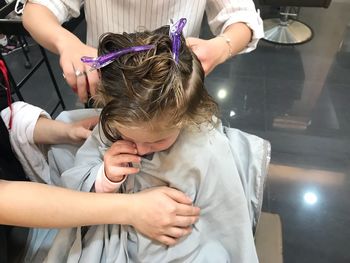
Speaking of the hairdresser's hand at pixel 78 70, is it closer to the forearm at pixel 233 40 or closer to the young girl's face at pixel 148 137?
the young girl's face at pixel 148 137

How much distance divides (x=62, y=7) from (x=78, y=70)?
0.31 meters

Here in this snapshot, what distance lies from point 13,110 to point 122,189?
0.37m

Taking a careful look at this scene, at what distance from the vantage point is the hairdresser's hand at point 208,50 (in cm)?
72

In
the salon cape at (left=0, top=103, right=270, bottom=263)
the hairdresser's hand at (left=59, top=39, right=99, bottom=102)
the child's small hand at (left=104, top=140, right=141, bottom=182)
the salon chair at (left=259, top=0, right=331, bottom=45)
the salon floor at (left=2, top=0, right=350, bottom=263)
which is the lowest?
the salon floor at (left=2, top=0, right=350, bottom=263)

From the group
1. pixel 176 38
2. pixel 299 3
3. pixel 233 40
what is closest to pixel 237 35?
pixel 233 40

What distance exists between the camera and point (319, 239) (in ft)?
5.00

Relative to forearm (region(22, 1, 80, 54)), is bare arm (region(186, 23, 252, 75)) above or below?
below

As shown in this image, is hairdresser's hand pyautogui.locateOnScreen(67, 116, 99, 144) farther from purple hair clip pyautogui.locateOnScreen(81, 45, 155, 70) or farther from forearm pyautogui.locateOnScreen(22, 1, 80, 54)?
purple hair clip pyautogui.locateOnScreen(81, 45, 155, 70)

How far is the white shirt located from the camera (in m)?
0.88

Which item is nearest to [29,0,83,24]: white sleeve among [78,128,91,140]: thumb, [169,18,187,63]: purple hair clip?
[78,128,91,140]: thumb

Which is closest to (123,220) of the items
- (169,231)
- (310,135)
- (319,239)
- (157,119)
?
(169,231)

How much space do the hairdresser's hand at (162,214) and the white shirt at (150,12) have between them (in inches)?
18.6

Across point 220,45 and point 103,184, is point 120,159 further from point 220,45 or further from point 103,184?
point 220,45

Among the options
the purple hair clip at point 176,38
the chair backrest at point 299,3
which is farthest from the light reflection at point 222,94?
the purple hair clip at point 176,38
